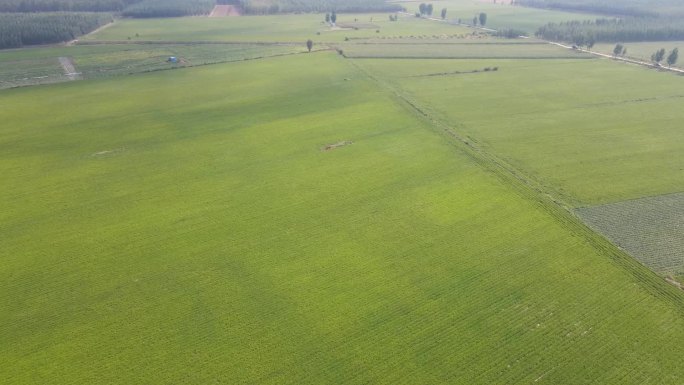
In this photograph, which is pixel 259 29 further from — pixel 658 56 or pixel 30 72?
pixel 658 56

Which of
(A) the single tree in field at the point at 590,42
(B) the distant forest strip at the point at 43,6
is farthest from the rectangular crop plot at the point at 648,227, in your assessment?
(B) the distant forest strip at the point at 43,6

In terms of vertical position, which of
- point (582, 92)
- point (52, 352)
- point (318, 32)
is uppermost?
point (318, 32)

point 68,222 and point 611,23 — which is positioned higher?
point 611,23

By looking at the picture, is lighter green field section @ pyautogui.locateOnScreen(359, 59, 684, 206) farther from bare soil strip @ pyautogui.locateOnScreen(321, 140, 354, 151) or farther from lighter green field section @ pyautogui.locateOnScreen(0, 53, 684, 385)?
bare soil strip @ pyautogui.locateOnScreen(321, 140, 354, 151)

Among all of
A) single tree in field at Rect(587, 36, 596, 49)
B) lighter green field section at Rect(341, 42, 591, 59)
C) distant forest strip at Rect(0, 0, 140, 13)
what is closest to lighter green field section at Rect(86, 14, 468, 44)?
lighter green field section at Rect(341, 42, 591, 59)

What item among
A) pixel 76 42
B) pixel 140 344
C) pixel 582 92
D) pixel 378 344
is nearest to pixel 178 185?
pixel 140 344

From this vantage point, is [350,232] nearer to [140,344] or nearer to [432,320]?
[432,320]
